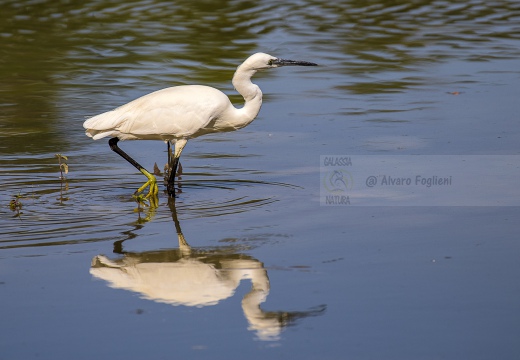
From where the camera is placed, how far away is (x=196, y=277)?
6.97 metres

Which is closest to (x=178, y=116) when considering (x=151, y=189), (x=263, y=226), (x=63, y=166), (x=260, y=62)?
(x=151, y=189)

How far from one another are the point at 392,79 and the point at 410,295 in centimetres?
904

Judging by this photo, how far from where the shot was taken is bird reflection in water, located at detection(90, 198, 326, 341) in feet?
20.5

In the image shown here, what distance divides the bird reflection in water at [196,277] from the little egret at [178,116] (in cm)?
194

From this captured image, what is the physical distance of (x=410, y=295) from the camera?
6574 mm

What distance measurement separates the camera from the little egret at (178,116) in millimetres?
9609

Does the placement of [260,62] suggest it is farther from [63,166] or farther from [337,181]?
[63,166]

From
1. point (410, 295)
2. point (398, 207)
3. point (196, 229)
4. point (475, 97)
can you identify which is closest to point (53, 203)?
point (196, 229)

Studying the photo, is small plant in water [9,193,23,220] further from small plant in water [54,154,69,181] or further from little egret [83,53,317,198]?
little egret [83,53,317,198]

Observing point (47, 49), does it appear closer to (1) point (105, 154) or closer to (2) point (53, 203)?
(1) point (105, 154)

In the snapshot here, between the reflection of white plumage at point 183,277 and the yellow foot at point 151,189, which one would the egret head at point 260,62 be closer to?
the yellow foot at point 151,189

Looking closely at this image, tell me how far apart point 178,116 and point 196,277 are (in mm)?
2950

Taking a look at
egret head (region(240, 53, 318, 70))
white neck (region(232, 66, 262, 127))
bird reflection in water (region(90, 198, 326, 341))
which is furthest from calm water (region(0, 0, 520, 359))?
egret head (region(240, 53, 318, 70))

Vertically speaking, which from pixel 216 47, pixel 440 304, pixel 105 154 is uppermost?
pixel 216 47
